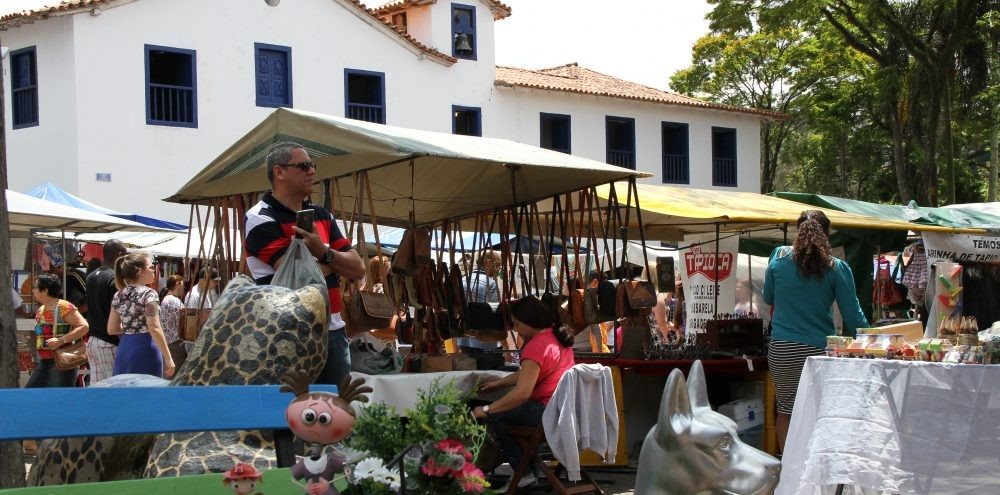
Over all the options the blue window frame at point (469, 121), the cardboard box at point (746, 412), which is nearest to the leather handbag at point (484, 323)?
the cardboard box at point (746, 412)

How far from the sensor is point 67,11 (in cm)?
2252

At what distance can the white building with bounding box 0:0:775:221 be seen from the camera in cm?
2297

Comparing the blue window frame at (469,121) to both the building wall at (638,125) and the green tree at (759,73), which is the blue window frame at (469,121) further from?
the green tree at (759,73)

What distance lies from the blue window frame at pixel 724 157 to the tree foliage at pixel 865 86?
3126 mm

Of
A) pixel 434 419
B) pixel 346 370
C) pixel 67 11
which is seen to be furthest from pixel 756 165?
pixel 434 419

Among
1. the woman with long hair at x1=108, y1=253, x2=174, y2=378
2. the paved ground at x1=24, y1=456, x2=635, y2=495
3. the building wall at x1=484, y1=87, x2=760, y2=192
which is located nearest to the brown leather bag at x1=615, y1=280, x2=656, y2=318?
the paved ground at x1=24, y1=456, x2=635, y2=495

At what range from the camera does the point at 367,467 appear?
2.38 meters

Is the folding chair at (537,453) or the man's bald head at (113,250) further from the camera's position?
the man's bald head at (113,250)

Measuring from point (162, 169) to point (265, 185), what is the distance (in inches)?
639

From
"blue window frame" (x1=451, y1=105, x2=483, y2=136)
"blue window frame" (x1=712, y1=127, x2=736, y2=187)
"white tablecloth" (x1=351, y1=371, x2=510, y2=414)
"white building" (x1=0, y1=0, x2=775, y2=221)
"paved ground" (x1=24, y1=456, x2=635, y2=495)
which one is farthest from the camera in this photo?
"blue window frame" (x1=712, y1=127, x2=736, y2=187)

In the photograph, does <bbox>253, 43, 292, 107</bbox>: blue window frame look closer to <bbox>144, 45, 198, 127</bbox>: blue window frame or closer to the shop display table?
<bbox>144, 45, 198, 127</bbox>: blue window frame

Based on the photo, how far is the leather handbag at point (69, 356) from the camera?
9023 millimetres

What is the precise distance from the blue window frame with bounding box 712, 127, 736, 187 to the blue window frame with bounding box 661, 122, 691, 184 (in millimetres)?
1411

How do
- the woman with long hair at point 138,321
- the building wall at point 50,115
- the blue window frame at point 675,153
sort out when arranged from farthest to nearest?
the blue window frame at point 675,153 → the building wall at point 50,115 → the woman with long hair at point 138,321
